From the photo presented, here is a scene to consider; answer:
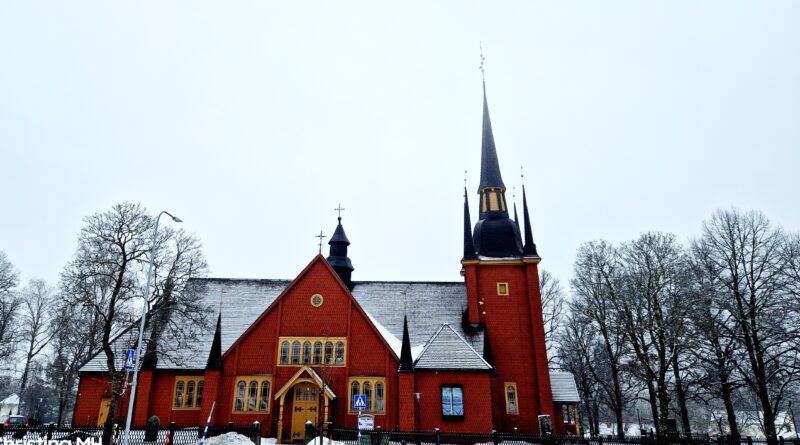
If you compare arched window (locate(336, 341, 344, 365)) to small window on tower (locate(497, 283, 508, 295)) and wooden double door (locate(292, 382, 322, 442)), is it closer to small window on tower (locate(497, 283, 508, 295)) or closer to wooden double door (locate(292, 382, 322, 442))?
wooden double door (locate(292, 382, 322, 442))

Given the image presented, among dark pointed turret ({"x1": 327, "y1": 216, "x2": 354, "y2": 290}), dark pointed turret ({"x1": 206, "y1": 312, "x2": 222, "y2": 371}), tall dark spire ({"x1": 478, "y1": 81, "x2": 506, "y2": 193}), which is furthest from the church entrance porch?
tall dark spire ({"x1": 478, "y1": 81, "x2": 506, "y2": 193})

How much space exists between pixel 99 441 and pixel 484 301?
21.9 m

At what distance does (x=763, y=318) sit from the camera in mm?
25734

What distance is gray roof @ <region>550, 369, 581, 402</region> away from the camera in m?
29.2

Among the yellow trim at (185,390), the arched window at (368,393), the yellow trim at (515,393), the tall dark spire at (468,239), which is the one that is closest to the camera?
the arched window at (368,393)

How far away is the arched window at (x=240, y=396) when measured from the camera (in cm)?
2695

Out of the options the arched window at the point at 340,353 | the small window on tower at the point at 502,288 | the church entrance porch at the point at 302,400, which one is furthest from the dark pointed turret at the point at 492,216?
the church entrance porch at the point at 302,400

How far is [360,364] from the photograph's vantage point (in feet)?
91.2

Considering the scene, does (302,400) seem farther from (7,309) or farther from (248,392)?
(7,309)

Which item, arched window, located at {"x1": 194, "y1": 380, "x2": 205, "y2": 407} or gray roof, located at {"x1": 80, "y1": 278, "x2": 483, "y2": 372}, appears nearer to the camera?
arched window, located at {"x1": 194, "y1": 380, "x2": 205, "y2": 407}

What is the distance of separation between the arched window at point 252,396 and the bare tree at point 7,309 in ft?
74.2

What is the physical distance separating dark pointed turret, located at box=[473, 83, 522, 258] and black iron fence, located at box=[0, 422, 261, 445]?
18.8 m

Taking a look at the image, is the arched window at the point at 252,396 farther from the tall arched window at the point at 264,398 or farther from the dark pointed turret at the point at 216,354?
the dark pointed turret at the point at 216,354

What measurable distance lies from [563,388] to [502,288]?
23.6 feet
